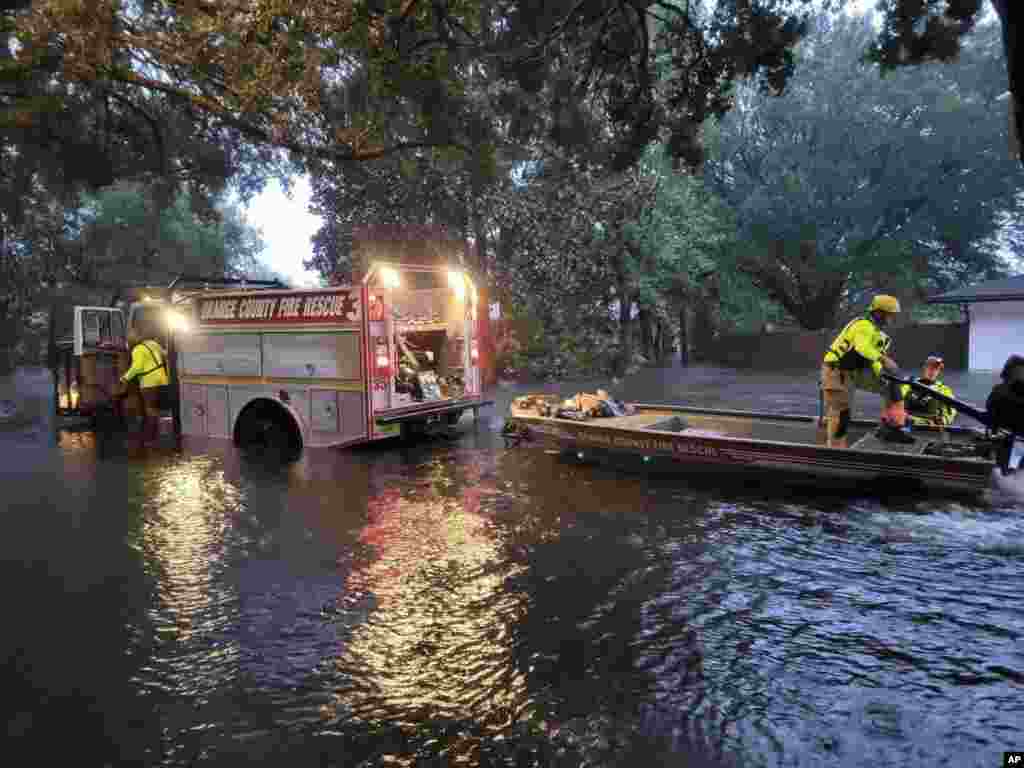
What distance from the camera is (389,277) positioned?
9906 mm

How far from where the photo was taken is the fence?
2538 centimetres

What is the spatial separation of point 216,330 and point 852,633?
9.13m

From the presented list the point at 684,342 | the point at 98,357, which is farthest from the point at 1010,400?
the point at 684,342

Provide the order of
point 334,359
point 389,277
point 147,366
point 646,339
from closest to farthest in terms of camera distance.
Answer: point 334,359
point 389,277
point 147,366
point 646,339

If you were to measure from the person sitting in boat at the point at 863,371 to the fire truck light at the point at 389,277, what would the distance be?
5.33 metres

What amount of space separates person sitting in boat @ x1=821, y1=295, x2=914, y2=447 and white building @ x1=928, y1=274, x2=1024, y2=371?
1713cm

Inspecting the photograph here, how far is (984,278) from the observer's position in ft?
92.7

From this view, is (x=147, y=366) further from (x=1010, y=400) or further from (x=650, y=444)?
(x=1010, y=400)

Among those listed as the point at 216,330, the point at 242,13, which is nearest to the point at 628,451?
the point at 216,330

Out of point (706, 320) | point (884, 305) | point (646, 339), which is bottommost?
point (884, 305)

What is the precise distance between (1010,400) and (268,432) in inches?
360

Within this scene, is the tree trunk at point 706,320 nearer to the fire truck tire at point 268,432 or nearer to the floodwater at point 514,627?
the fire truck tire at point 268,432

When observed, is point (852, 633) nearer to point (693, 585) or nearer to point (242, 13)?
point (693, 585)

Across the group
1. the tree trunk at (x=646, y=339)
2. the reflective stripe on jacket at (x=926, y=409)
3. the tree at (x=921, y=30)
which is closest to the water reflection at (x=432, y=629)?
the reflective stripe on jacket at (x=926, y=409)
